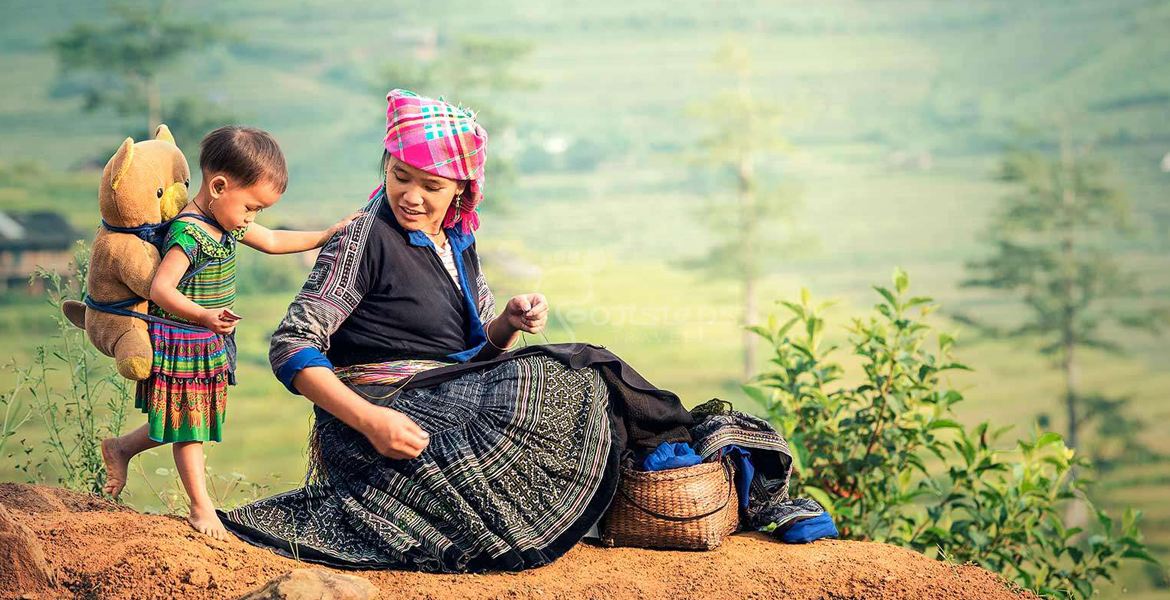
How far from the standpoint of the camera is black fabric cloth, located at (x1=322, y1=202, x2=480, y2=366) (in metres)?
3.14

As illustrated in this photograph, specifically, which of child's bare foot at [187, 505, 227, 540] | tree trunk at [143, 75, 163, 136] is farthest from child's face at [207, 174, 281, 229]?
tree trunk at [143, 75, 163, 136]

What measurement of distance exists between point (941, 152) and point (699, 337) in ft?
19.9

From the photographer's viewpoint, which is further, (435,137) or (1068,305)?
(1068,305)

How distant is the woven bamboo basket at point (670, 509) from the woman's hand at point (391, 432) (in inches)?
25.3

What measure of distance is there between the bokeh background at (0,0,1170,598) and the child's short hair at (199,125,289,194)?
34.6 feet

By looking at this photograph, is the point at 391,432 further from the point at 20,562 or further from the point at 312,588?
the point at 20,562

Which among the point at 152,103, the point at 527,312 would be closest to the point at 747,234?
the point at 152,103

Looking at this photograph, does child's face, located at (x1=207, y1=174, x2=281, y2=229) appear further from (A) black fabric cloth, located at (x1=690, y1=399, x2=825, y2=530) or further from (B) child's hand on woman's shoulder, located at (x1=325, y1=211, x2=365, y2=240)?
(A) black fabric cloth, located at (x1=690, y1=399, x2=825, y2=530)

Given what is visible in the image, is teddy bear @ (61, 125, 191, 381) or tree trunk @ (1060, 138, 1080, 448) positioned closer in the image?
teddy bear @ (61, 125, 191, 381)

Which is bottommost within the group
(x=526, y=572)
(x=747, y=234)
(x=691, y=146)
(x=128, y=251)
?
(x=526, y=572)

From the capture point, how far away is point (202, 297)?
307 centimetres

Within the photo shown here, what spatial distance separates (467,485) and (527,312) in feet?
1.76

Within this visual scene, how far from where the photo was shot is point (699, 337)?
15039 millimetres

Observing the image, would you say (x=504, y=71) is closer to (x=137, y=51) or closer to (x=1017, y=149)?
(x=137, y=51)
